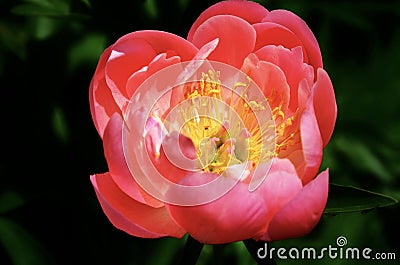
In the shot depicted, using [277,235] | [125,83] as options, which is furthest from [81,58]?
[277,235]

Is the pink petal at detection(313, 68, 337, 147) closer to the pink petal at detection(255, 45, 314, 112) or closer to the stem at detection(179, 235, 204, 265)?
the pink petal at detection(255, 45, 314, 112)

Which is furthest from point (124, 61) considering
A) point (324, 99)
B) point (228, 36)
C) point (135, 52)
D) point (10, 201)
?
point (10, 201)

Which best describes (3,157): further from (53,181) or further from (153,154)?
(153,154)

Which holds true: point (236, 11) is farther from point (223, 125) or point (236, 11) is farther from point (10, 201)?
point (10, 201)

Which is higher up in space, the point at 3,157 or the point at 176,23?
the point at 176,23

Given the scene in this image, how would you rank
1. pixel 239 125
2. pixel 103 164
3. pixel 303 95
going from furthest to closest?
pixel 103 164 → pixel 239 125 → pixel 303 95

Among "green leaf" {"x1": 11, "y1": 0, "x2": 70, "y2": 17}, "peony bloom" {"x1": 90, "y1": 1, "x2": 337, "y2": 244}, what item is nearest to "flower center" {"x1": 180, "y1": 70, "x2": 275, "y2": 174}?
"peony bloom" {"x1": 90, "y1": 1, "x2": 337, "y2": 244}
